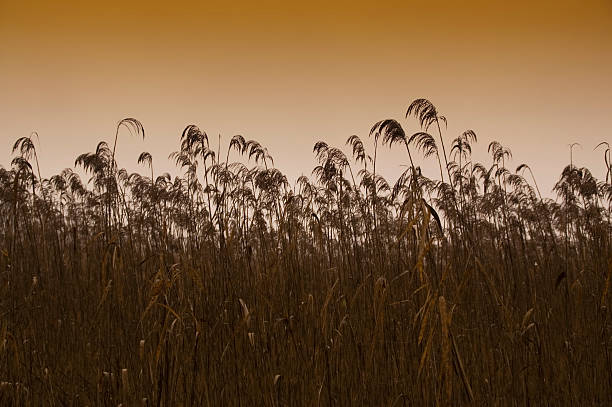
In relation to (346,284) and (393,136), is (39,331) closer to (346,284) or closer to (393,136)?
(346,284)

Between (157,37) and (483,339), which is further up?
(157,37)

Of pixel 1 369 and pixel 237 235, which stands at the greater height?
pixel 237 235

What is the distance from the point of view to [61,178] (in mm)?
5359

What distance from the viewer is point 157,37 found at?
10016 mm

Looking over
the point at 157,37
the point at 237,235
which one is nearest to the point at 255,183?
the point at 237,235

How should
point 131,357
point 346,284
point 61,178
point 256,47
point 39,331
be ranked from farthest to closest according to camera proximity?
point 256,47, point 61,178, point 346,284, point 39,331, point 131,357

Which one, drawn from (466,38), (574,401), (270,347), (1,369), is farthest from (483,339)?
(466,38)

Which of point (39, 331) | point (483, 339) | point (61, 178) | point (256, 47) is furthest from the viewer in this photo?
point (256, 47)

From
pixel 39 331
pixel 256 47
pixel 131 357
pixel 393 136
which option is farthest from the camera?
pixel 256 47

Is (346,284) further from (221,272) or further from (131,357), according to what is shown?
(131,357)

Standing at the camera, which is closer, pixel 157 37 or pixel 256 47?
pixel 157 37

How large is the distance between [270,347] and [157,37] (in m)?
8.71

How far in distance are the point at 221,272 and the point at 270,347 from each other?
501 millimetres

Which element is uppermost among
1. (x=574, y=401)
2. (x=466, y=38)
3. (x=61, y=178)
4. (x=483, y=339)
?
(x=466, y=38)
